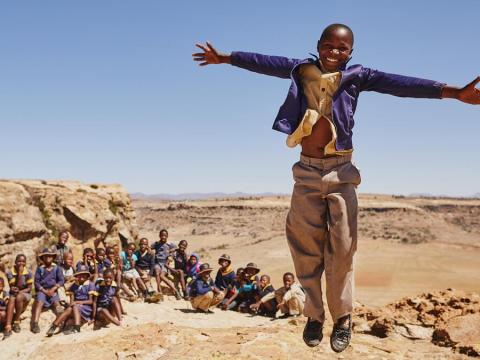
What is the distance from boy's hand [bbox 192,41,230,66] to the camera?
3309 millimetres

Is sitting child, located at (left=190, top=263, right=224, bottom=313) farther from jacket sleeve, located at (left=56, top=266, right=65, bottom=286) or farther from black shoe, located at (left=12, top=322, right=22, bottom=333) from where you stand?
black shoe, located at (left=12, top=322, right=22, bottom=333)

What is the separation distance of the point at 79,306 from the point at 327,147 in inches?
251

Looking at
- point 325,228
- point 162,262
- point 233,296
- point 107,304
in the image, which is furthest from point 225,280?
point 325,228

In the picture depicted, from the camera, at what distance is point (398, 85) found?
3.07m

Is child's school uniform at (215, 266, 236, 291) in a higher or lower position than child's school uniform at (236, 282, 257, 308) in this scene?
higher

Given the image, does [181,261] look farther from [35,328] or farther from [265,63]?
[265,63]

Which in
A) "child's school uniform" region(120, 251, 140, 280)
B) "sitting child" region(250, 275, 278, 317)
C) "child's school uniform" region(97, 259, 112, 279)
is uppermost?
"child's school uniform" region(97, 259, 112, 279)

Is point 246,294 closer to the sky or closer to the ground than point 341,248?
closer to the ground

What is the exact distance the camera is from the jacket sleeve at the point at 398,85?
3.01 meters

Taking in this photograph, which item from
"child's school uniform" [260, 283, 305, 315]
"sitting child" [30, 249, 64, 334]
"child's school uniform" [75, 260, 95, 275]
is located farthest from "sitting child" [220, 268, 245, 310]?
"sitting child" [30, 249, 64, 334]

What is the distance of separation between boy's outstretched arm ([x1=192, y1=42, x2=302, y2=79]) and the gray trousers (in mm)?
636

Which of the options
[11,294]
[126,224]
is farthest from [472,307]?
[126,224]

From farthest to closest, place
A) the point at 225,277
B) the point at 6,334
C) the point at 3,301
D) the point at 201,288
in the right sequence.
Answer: the point at 225,277 → the point at 201,288 → the point at 3,301 → the point at 6,334

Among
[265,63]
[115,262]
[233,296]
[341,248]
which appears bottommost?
[233,296]
